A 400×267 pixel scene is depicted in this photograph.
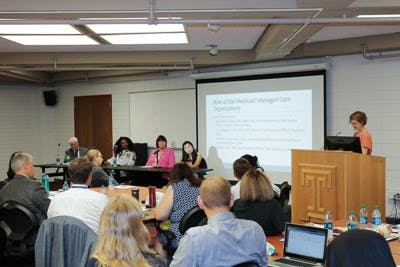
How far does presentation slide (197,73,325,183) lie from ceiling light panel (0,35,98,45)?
2864 millimetres

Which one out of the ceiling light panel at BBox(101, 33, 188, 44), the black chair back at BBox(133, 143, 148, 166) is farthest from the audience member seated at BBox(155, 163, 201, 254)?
the black chair back at BBox(133, 143, 148, 166)

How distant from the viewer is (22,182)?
14.4ft

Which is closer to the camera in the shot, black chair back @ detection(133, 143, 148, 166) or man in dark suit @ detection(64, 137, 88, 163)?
man in dark suit @ detection(64, 137, 88, 163)

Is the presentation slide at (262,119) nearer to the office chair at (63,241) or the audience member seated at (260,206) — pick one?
the audience member seated at (260,206)

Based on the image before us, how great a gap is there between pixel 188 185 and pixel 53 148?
8829 mm

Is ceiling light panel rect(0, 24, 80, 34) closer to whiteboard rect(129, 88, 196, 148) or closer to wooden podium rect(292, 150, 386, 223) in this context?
wooden podium rect(292, 150, 386, 223)

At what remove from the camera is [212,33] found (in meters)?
6.76

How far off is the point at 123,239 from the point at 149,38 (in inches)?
201

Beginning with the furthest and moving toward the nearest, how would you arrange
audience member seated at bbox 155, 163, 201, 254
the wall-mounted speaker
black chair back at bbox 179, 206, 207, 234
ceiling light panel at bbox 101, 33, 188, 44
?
the wall-mounted speaker, ceiling light panel at bbox 101, 33, 188, 44, audience member seated at bbox 155, 163, 201, 254, black chair back at bbox 179, 206, 207, 234

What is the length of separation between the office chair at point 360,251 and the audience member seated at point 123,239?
0.81 m

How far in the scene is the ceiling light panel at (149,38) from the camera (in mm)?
6629

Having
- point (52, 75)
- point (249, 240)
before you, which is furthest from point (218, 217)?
point (52, 75)

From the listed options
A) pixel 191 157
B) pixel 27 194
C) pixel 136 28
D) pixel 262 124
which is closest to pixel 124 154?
pixel 191 157

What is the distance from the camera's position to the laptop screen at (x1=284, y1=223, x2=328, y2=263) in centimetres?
291
